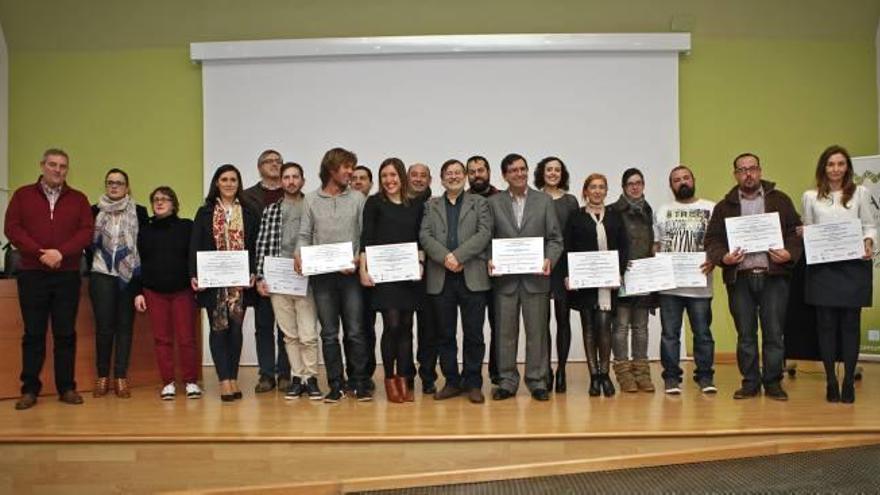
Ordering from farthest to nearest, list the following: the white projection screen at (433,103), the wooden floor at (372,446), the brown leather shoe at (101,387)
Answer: the white projection screen at (433,103)
the brown leather shoe at (101,387)
the wooden floor at (372,446)

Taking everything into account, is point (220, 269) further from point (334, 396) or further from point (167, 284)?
point (334, 396)

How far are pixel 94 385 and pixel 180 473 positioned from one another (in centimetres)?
177

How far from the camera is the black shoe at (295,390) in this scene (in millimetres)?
4375

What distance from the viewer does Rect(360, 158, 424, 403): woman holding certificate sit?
4.13 metres

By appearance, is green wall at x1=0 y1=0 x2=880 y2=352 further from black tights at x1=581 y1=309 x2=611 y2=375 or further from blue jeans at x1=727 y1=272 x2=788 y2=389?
black tights at x1=581 y1=309 x2=611 y2=375

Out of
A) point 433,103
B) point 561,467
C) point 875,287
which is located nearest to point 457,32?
point 433,103

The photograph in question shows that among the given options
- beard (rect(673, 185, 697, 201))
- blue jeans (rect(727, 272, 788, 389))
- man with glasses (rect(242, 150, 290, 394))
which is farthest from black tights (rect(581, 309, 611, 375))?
man with glasses (rect(242, 150, 290, 394))

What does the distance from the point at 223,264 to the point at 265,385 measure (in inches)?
37.2

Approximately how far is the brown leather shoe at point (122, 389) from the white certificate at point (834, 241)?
4169 mm

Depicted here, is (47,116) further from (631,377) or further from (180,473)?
(631,377)

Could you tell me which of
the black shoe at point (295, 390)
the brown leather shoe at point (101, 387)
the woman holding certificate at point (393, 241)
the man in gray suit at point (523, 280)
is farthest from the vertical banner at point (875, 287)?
the brown leather shoe at point (101, 387)

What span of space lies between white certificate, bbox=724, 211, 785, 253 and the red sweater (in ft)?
12.4

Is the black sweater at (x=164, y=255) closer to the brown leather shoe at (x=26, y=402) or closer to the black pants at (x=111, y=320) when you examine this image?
the black pants at (x=111, y=320)

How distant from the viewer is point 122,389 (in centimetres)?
456
